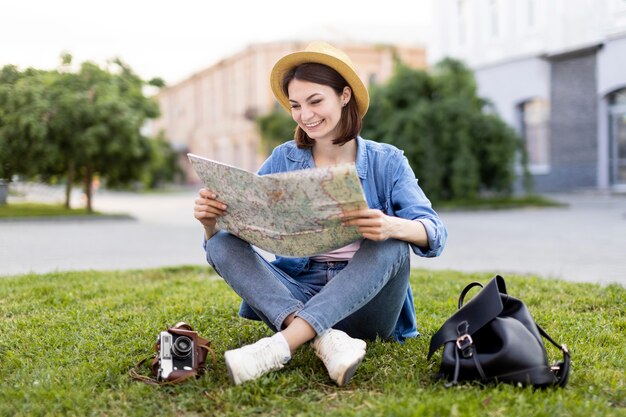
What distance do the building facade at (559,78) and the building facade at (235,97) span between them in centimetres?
752

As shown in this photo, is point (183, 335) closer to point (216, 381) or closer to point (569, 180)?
point (216, 381)

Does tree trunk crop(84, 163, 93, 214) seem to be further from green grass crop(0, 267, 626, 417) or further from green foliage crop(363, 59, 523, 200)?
green grass crop(0, 267, 626, 417)

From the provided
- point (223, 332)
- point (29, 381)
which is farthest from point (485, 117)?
point (29, 381)

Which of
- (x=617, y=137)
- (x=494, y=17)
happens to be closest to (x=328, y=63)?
(x=617, y=137)

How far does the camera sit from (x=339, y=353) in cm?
246

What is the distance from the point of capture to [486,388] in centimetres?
239

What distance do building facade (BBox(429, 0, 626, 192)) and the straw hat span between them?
46.8 feet

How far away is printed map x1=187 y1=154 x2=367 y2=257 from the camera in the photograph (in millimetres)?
2332

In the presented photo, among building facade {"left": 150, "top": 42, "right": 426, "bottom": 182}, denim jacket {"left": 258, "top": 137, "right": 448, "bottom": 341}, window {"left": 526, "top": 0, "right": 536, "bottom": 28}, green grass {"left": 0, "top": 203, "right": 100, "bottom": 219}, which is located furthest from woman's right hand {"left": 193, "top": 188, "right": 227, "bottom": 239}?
building facade {"left": 150, "top": 42, "right": 426, "bottom": 182}

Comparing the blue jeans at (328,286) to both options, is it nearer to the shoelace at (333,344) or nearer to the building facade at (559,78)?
the shoelace at (333,344)

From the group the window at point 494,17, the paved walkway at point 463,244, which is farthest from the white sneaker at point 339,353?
the window at point 494,17

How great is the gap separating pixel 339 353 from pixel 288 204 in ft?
1.93

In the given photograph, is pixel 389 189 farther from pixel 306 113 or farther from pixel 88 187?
pixel 88 187

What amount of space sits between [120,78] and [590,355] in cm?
999
